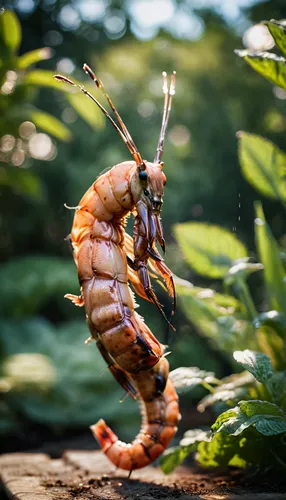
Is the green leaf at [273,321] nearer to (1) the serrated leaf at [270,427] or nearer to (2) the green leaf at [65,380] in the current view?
(1) the serrated leaf at [270,427]

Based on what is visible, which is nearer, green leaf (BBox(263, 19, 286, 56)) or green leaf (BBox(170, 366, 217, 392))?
green leaf (BBox(263, 19, 286, 56))

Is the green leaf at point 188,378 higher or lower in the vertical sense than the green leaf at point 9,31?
lower

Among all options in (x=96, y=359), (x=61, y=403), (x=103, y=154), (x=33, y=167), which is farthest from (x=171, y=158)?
(x=61, y=403)

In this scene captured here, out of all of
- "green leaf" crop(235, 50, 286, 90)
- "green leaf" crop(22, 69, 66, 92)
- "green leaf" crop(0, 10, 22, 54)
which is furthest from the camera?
"green leaf" crop(0, 10, 22, 54)

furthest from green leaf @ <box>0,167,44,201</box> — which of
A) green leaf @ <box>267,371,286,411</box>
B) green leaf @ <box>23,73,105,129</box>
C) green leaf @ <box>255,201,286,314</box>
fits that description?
green leaf @ <box>267,371,286,411</box>

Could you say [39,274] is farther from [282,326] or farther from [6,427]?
[282,326]

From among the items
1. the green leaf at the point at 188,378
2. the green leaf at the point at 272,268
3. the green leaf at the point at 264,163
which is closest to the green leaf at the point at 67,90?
the green leaf at the point at 264,163

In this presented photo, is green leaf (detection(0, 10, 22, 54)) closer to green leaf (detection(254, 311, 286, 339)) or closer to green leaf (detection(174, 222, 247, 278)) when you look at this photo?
green leaf (detection(174, 222, 247, 278))

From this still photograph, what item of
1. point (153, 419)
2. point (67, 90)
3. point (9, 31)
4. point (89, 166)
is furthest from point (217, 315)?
point (89, 166)

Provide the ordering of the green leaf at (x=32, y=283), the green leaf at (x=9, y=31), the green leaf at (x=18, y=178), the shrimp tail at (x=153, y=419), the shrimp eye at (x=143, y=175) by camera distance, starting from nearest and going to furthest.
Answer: the shrimp eye at (x=143, y=175) → the shrimp tail at (x=153, y=419) → the green leaf at (x=9, y=31) → the green leaf at (x=18, y=178) → the green leaf at (x=32, y=283)
